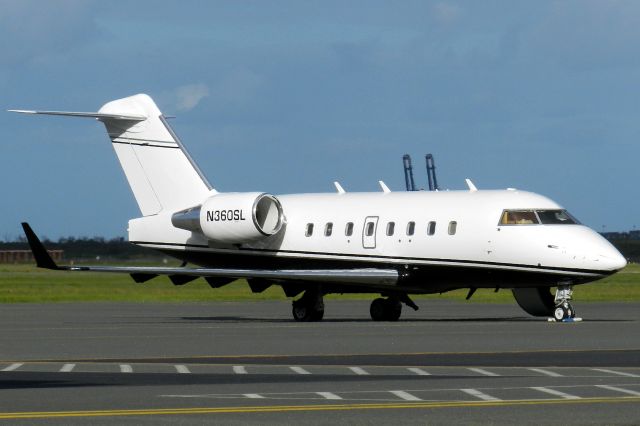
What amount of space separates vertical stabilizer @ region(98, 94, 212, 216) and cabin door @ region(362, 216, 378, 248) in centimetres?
556

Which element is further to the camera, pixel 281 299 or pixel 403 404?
pixel 281 299

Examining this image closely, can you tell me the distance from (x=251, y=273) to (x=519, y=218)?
6.60 meters

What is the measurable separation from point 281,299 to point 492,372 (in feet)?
132

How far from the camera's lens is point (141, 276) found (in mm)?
38531

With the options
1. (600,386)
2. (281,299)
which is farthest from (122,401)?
(281,299)

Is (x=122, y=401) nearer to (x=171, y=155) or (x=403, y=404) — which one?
(x=403, y=404)

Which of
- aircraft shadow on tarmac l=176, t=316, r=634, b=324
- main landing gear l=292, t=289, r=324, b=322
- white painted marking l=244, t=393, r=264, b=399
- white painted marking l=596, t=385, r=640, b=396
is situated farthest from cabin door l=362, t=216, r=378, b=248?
white painted marking l=244, t=393, r=264, b=399

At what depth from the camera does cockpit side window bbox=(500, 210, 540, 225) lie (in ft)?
119

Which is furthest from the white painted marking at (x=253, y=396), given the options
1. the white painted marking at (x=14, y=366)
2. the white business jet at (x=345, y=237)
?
the white business jet at (x=345, y=237)

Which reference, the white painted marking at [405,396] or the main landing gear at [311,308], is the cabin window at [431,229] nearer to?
the main landing gear at [311,308]

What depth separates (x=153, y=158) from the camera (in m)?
42.8

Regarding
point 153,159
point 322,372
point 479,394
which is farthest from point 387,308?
point 479,394

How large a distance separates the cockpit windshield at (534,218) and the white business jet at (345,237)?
0.03 m

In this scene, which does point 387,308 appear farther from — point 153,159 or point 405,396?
point 405,396
